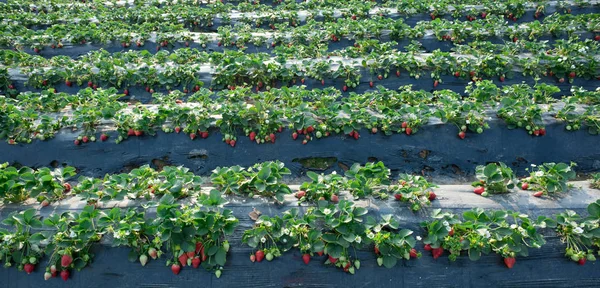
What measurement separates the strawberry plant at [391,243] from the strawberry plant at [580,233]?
51.2 inches

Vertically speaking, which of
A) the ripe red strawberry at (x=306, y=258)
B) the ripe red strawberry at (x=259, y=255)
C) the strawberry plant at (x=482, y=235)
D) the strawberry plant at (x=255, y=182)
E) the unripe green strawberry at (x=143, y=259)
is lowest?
the unripe green strawberry at (x=143, y=259)

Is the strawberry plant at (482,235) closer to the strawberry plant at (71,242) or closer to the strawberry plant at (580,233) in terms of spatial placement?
the strawberry plant at (580,233)

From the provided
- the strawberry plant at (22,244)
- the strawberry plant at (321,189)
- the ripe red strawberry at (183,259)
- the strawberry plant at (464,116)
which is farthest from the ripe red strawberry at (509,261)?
the strawberry plant at (22,244)

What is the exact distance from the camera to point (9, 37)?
27.9ft

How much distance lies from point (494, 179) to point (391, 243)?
4.58 feet

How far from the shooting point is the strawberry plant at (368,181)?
371 centimetres

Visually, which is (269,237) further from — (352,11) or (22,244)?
(352,11)

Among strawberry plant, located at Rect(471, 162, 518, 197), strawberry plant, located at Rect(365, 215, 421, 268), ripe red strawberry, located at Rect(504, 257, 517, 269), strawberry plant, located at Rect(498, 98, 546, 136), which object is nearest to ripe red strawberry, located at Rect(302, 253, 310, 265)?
strawberry plant, located at Rect(365, 215, 421, 268)

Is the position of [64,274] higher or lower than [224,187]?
lower

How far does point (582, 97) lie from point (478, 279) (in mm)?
3944

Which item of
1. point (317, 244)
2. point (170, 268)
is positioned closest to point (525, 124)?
point (317, 244)

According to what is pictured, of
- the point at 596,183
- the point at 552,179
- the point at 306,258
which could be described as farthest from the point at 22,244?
the point at 596,183

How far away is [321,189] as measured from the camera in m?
3.66

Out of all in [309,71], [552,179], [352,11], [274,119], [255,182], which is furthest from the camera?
[352,11]
